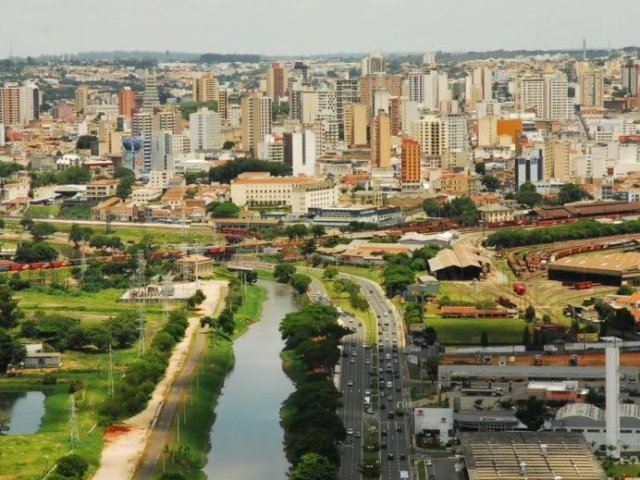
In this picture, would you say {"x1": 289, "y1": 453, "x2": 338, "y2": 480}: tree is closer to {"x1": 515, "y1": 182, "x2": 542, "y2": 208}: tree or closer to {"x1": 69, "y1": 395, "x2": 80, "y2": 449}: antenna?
{"x1": 69, "y1": 395, "x2": 80, "y2": 449}: antenna

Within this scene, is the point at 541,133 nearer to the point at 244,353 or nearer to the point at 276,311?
the point at 276,311

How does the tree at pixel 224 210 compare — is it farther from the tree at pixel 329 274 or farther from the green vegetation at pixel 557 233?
the tree at pixel 329 274

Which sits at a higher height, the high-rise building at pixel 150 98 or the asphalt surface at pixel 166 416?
the high-rise building at pixel 150 98

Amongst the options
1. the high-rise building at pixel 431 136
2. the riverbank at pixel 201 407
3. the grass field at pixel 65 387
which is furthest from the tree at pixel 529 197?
the riverbank at pixel 201 407

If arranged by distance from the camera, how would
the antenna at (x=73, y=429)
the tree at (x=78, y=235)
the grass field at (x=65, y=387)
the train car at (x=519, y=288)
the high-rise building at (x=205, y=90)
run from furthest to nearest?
1. the high-rise building at (x=205, y=90)
2. the tree at (x=78, y=235)
3. the train car at (x=519, y=288)
4. the antenna at (x=73, y=429)
5. the grass field at (x=65, y=387)

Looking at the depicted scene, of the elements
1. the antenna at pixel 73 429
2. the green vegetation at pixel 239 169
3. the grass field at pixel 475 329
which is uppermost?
the green vegetation at pixel 239 169

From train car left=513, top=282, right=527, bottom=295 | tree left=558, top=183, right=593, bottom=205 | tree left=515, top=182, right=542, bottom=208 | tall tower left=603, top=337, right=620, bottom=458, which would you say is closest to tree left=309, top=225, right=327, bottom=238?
tree left=515, top=182, right=542, bottom=208
